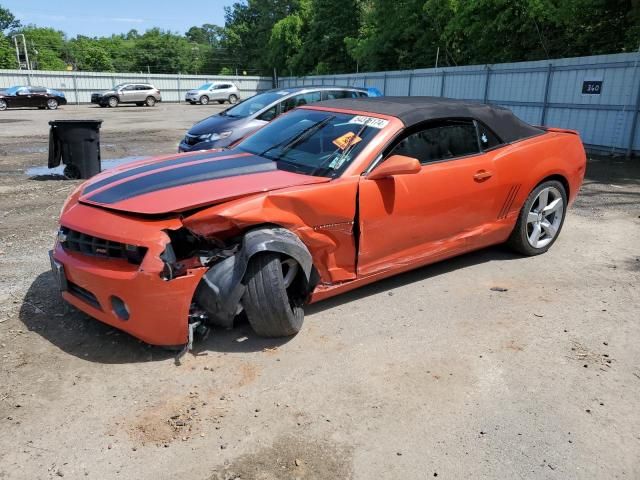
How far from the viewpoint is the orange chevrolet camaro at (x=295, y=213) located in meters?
3.13

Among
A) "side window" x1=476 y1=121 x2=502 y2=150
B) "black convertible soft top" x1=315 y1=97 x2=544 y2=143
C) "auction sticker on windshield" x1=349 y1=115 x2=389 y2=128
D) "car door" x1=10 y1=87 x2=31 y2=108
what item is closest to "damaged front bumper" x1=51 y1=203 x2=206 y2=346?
"auction sticker on windshield" x1=349 y1=115 x2=389 y2=128

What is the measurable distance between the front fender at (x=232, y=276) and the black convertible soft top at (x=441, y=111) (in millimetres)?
1555

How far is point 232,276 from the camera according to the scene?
3176mm

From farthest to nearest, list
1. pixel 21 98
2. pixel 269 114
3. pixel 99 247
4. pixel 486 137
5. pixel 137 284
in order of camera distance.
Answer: pixel 21 98 → pixel 269 114 → pixel 486 137 → pixel 99 247 → pixel 137 284

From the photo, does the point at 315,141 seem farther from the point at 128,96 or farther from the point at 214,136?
the point at 128,96

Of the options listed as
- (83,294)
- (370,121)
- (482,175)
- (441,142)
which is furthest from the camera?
(482,175)

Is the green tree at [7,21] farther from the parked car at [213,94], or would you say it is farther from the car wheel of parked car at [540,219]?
the car wheel of parked car at [540,219]

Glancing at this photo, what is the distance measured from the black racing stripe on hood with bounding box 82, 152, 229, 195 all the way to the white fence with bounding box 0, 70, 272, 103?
3972cm

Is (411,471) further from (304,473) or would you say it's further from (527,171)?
(527,171)

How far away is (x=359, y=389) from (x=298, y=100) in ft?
25.1

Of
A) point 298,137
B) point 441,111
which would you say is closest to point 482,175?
point 441,111

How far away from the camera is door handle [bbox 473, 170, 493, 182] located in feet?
14.4

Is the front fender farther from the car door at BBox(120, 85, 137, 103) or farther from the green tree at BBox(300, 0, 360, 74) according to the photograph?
the green tree at BBox(300, 0, 360, 74)

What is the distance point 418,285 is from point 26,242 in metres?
4.12
